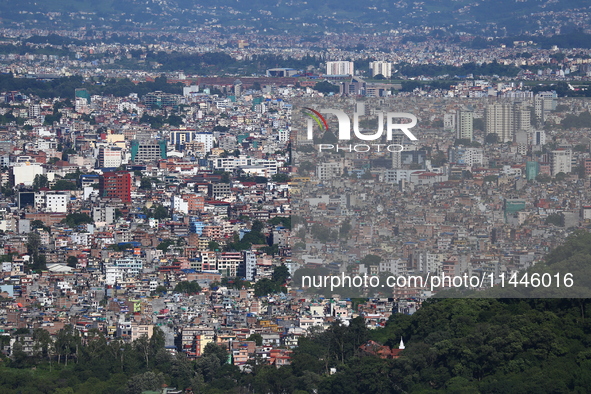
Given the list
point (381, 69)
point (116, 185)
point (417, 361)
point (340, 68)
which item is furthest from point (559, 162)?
point (340, 68)

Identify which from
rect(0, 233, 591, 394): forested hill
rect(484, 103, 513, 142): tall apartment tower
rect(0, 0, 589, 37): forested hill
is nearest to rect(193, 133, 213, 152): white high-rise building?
rect(0, 233, 591, 394): forested hill

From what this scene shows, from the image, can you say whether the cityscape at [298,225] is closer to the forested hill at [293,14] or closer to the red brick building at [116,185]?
the red brick building at [116,185]

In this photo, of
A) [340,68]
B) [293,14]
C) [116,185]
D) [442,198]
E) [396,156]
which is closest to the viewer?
[396,156]

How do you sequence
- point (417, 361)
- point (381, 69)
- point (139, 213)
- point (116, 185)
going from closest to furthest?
point (417, 361) → point (139, 213) → point (116, 185) → point (381, 69)

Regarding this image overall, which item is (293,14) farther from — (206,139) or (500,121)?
(500,121)

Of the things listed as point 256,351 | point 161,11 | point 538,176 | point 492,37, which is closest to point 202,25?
point 161,11

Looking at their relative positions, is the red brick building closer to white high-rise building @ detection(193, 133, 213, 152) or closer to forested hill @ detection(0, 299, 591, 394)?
white high-rise building @ detection(193, 133, 213, 152)
